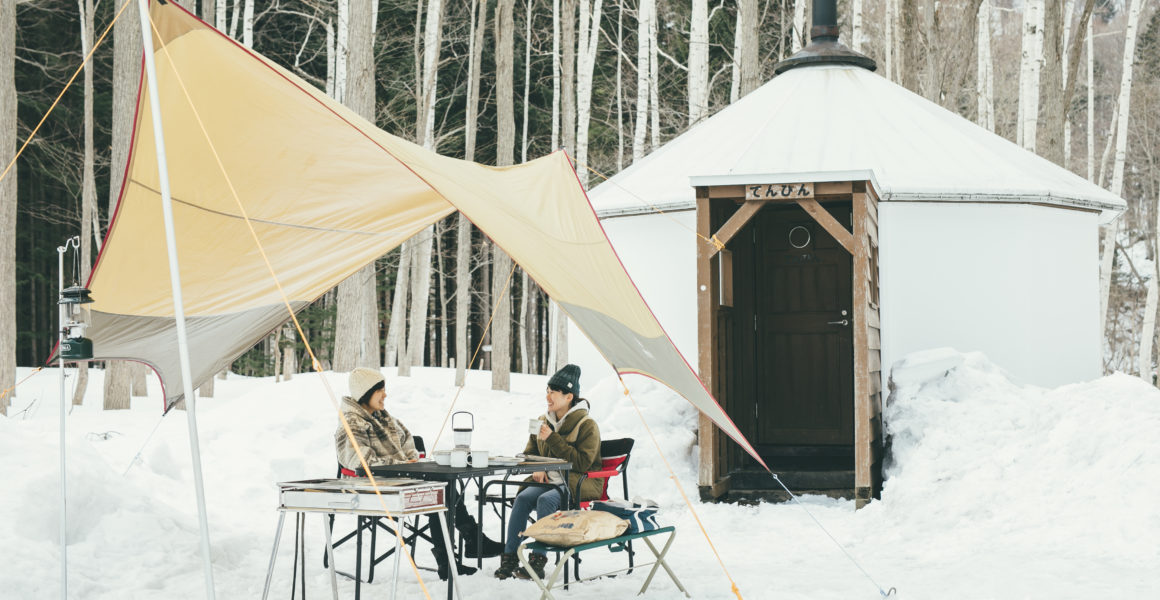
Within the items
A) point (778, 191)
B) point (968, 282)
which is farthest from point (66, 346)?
point (968, 282)

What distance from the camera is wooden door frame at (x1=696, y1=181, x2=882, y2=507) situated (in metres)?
6.72

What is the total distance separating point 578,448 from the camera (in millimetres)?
5027

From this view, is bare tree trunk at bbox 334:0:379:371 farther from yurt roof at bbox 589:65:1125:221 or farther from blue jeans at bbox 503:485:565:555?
blue jeans at bbox 503:485:565:555

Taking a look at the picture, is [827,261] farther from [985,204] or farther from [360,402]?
[360,402]

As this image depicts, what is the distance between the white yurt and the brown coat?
2.11 m

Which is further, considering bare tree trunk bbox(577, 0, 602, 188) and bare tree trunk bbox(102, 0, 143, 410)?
bare tree trunk bbox(577, 0, 602, 188)

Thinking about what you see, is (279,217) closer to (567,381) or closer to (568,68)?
(567,381)

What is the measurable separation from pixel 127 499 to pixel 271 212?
1576 millimetres

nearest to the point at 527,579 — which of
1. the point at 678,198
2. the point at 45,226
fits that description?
the point at 678,198

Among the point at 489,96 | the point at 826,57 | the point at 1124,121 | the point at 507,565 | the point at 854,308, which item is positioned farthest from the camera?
the point at 489,96

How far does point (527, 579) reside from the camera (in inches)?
191

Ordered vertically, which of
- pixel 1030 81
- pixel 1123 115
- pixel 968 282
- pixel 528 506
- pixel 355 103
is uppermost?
pixel 1123 115

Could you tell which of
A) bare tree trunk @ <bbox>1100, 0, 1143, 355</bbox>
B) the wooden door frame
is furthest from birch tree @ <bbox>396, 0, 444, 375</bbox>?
bare tree trunk @ <bbox>1100, 0, 1143, 355</bbox>

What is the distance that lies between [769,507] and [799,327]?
1630 millimetres
